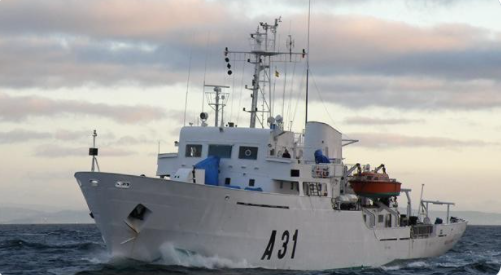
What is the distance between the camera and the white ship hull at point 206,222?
30.3 meters

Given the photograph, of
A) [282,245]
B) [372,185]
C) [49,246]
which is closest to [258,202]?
[282,245]

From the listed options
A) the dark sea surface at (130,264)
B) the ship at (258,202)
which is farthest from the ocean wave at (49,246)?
the ship at (258,202)

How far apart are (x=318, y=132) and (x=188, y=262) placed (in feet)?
36.8

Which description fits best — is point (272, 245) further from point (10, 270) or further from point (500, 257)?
point (500, 257)

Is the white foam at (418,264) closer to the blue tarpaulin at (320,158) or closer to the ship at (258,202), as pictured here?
the ship at (258,202)

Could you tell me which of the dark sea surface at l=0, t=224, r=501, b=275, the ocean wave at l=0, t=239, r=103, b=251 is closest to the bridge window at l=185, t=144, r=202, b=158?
the dark sea surface at l=0, t=224, r=501, b=275

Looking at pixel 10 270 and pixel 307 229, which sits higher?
pixel 307 229

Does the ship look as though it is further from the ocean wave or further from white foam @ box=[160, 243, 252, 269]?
the ocean wave

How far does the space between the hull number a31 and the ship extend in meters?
0.04

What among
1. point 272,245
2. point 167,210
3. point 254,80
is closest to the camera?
point 167,210

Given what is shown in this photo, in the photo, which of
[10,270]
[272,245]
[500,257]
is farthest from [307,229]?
[500,257]

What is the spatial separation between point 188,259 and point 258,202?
332 centimetres

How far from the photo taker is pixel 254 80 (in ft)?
125

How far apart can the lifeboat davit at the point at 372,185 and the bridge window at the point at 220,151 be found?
295 inches
